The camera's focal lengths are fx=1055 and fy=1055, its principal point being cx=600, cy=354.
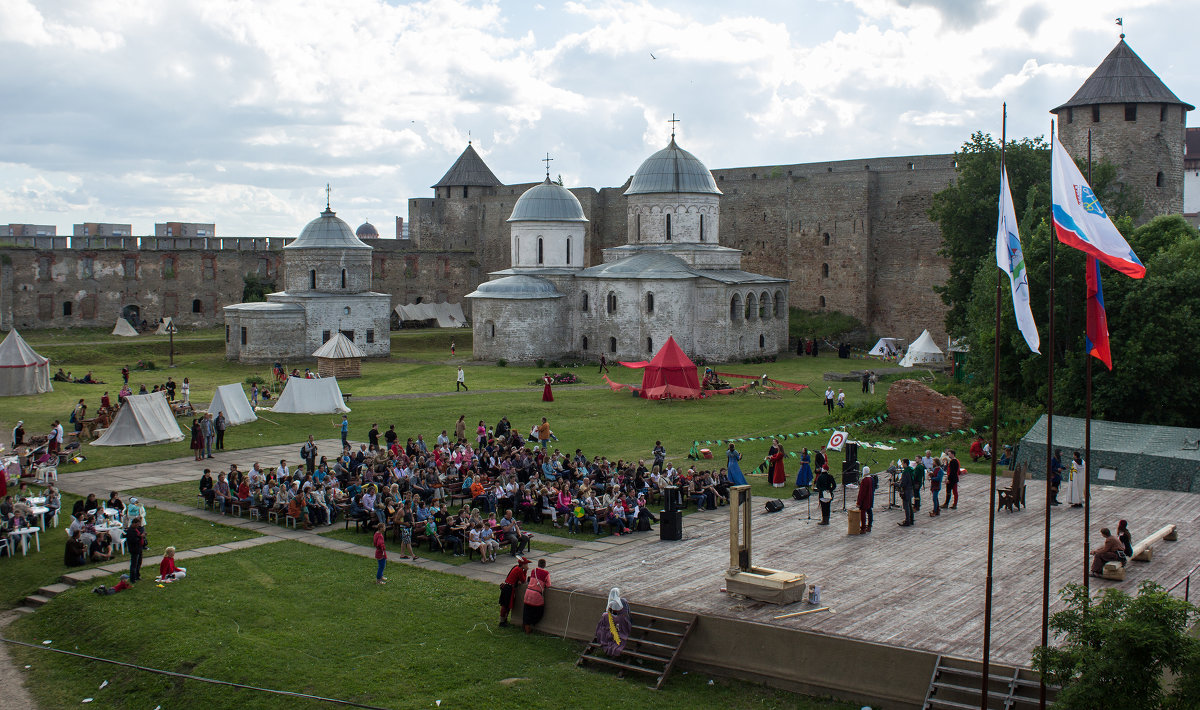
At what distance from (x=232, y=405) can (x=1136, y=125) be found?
3424 centimetres

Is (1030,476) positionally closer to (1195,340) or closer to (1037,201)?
(1195,340)

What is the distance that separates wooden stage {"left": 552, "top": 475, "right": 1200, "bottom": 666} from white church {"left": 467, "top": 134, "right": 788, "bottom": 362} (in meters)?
26.8

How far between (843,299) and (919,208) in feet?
19.8

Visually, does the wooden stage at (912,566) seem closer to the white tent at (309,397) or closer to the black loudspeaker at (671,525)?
the black loudspeaker at (671,525)

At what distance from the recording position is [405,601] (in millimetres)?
16031

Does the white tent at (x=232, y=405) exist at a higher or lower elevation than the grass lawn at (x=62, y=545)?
higher

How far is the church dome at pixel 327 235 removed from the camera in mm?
49906

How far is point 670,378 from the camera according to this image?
36375mm

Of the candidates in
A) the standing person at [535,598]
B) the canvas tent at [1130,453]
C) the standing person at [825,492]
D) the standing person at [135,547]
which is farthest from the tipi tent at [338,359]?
the standing person at [535,598]

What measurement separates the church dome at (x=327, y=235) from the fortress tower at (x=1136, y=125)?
31707mm

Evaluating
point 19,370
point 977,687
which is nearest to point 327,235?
point 19,370

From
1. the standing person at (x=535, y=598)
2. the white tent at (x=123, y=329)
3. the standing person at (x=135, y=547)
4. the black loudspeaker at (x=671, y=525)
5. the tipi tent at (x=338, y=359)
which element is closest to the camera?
the standing person at (x=535, y=598)

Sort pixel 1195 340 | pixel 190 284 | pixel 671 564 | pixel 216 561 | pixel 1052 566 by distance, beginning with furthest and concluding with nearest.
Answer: pixel 190 284 → pixel 1195 340 → pixel 216 561 → pixel 671 564 → pixel 1052 566

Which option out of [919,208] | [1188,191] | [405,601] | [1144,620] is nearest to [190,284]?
[919,208]
